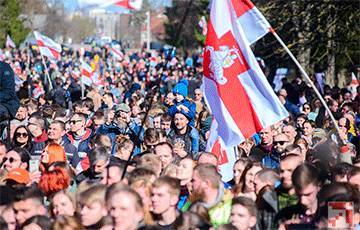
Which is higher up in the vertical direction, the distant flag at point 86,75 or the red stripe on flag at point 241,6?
the distant flag at point 86,75

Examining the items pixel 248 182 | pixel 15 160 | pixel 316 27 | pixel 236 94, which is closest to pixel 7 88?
pixel 15 160

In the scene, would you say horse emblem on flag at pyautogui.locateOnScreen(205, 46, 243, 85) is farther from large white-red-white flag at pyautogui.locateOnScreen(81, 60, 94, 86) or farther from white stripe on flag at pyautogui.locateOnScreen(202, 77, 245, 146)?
large white-red-white flag at pyautogui.locateOnScreen(81, 60, 94, 86)

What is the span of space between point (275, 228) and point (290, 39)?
24.9 m

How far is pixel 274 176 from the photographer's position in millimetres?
9398

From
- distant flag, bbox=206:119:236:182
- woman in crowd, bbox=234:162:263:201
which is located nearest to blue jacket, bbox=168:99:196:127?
distant flag, bbox=206:119:236:182

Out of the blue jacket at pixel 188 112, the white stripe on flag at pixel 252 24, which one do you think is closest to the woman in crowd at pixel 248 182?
the white stripe on flag at pixel 252 24

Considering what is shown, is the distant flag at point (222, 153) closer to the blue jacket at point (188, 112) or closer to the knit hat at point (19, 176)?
the knit hat at point (19, 176)

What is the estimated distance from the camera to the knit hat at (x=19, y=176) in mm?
10133

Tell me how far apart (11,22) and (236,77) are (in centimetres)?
5833

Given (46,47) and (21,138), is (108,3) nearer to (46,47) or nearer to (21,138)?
(21,138)

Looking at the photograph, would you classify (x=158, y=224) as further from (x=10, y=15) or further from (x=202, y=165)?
(x=10, y=15)

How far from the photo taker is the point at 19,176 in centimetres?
1019

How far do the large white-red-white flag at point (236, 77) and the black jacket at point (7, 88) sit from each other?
2.89 m

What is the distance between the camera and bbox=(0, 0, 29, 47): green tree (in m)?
57.9
